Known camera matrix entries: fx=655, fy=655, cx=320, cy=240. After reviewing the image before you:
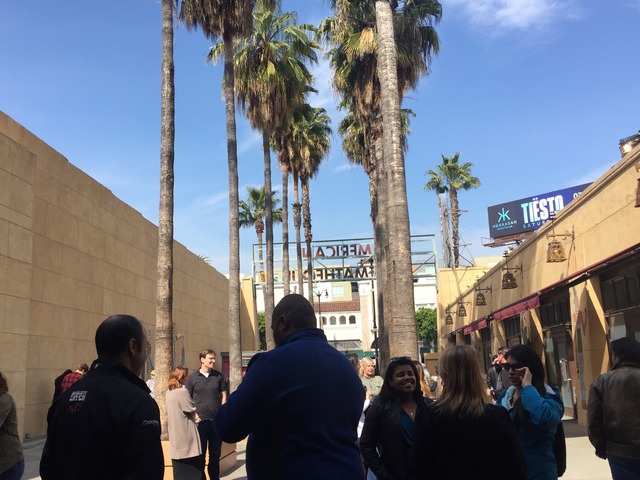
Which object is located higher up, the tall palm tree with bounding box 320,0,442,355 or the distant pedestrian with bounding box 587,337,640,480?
the tall palm tree with bounding box 320,0,442,355

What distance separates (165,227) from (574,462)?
8.68 metres

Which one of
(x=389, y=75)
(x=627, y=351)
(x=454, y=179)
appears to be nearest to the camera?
(x=627, y=351)

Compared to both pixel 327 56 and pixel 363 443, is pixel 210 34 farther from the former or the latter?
pixel 363 443

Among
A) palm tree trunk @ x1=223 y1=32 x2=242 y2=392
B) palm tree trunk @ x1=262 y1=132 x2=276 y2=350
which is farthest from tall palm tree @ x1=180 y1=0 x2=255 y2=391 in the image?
palm tree trunk @ x1=262 y1=132 x2=276 y2=350

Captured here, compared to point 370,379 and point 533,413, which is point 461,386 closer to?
point 533,413

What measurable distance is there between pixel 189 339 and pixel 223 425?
35.5 metres

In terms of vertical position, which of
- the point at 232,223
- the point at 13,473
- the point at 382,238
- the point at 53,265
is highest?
the point at 382,238

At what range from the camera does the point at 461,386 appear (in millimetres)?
3480

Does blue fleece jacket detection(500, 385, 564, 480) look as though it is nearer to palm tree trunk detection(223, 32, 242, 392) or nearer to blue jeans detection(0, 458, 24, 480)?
blue jeans detection(0, 458, 24, 480)

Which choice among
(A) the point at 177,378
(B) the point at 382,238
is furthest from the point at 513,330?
(A) the point at 177,378

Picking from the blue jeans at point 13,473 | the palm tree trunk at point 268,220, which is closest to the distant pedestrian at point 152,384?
the blue jeans at point 13,473

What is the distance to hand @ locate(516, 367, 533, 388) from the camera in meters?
4.10

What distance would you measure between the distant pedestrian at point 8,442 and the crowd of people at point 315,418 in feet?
8.81

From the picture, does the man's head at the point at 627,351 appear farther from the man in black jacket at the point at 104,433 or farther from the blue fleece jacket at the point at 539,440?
the man in black jacket at the point at 104,433
